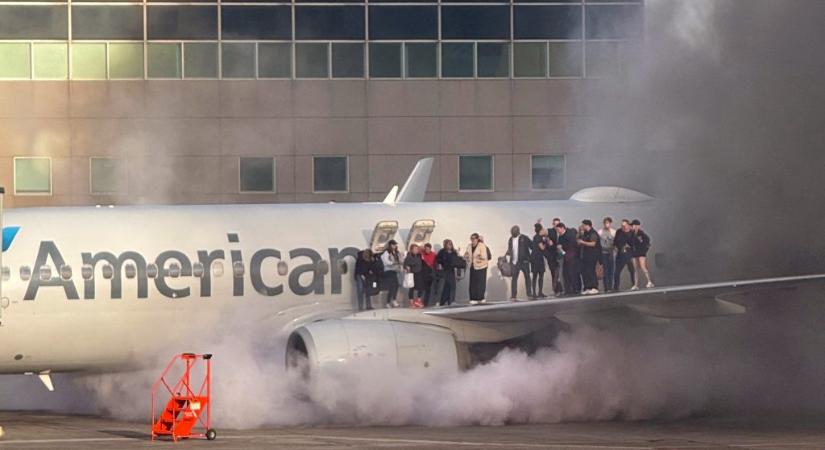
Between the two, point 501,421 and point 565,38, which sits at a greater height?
point 565,38

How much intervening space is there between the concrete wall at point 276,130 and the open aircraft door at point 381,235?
39.9 feet

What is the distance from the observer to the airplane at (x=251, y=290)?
25125 mm

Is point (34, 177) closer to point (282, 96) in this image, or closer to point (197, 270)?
point (282, 96)

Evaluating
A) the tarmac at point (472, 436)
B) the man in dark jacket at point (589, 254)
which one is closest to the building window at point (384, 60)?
the man in dark jacket at point (589, 254)

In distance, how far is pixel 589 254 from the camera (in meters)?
27.5

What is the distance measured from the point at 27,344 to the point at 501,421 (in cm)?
713

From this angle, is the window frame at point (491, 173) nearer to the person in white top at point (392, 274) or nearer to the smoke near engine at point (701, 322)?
the smoke near engine at point (701, 322)

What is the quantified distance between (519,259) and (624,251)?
1682 mm

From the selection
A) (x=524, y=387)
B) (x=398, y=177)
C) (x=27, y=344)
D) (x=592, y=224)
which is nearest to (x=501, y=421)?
(x=524, y=387)

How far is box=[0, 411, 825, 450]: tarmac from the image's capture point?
21.4 m

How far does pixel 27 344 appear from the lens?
25.9 meters

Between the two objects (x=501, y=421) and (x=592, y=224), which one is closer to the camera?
(x=501, y=421)

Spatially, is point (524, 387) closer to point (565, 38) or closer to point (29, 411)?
point (29, 411)

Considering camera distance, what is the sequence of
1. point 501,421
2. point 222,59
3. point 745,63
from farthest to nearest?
point 222,59
point 745,63
point 501,421
